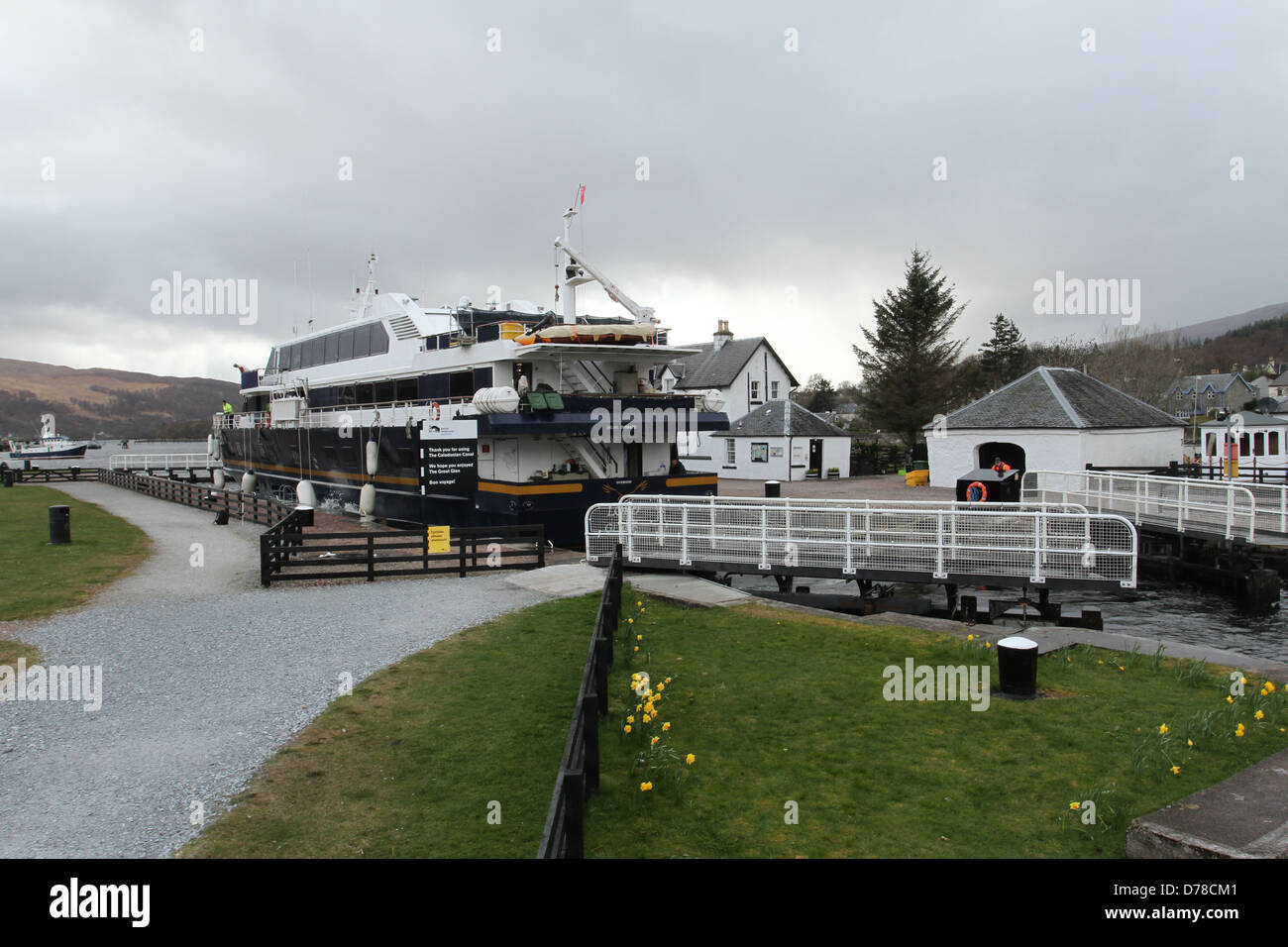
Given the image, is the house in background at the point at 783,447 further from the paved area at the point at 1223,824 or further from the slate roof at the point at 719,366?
the paved area at the point at 1223,824

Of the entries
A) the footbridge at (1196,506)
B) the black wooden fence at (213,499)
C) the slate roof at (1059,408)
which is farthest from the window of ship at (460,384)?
the slate roof at (1059,408)

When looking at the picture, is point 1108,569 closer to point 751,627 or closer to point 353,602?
point 751,627

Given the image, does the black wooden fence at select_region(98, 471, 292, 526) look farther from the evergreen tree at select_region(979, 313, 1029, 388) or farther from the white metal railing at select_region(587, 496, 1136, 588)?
the evergreen tree at select_region(979, 313, 1029, 388)

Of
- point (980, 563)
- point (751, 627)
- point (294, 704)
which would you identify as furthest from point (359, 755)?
point (980, 563)

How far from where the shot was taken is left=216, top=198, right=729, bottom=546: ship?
20719mm

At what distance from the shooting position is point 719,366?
183ft

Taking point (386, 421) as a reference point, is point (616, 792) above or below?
below

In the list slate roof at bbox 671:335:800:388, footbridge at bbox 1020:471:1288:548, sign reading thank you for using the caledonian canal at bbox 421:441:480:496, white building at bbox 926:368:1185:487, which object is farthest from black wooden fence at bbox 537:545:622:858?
slate roof at bbox 671:335:800:388

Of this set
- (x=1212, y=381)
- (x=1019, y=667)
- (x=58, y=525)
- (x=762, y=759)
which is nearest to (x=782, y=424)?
(x=58, y=525)

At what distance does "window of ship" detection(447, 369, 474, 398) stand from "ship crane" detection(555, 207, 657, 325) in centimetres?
340

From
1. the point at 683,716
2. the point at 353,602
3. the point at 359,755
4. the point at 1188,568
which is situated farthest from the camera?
the point at 1188,568

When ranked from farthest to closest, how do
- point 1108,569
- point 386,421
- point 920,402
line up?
point 920,402 → point 386,421 → point 1108,569

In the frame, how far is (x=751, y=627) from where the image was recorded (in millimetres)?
12312

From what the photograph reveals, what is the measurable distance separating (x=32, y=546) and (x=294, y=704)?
56.1ft
